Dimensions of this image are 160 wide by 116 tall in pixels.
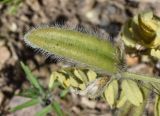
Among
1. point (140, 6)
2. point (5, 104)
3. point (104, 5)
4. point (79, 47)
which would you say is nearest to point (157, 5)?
point (140, 6)

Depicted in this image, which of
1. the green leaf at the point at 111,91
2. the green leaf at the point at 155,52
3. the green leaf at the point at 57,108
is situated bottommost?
the green leaf at the point at 57,108

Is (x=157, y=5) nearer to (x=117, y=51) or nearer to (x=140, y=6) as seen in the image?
(x=140, y=6)

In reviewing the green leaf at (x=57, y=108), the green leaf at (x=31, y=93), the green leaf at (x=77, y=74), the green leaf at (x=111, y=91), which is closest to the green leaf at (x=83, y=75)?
the green leaf at (x=77, y=74)

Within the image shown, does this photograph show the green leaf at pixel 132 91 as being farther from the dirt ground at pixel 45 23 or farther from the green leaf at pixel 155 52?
the dirt ground at pixel 45 23

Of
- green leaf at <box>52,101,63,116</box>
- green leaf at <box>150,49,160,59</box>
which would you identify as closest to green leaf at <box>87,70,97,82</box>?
green leaf at <box>150,49,160,59</box>

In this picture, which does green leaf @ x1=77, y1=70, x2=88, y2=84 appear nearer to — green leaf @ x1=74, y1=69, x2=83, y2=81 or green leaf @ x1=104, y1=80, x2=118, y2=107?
green leaf @ x1=74, y1=69, x2=83, y2=81

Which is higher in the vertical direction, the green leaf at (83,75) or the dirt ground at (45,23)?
the green leaf at (83,75)
